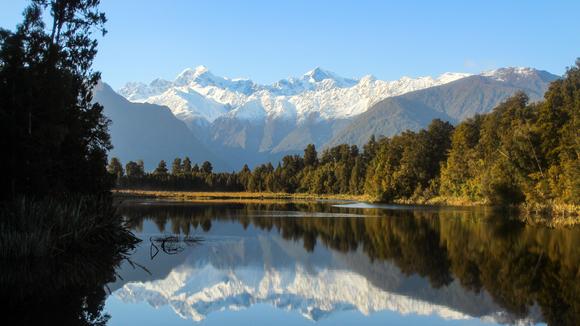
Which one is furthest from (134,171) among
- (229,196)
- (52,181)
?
(52,181)

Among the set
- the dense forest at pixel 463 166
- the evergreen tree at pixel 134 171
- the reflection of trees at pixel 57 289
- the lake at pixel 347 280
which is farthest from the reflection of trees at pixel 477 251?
the evergreen tree at pixel 134 171

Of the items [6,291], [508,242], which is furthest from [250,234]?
[6,291]

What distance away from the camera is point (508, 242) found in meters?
39.1

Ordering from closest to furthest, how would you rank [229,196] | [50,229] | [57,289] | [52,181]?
[57,289] < [50,229] < [52,181] < [229,196]

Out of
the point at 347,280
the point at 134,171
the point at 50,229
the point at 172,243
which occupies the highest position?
the point at 134,171

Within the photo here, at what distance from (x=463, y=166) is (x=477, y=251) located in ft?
243

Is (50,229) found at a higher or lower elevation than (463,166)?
lower

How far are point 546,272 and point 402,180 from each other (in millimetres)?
95362

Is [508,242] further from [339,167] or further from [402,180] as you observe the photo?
[339,167]

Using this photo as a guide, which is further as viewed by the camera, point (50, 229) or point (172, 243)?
point (172, 243)

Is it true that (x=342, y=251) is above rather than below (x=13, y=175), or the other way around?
below

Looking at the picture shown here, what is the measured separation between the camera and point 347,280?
26016 mm

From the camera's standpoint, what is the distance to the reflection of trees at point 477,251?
2217 cm

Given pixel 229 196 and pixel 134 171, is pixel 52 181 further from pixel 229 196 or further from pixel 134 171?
pixel 134 171
